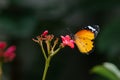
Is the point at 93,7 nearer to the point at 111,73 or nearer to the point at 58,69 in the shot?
the point at 58,69

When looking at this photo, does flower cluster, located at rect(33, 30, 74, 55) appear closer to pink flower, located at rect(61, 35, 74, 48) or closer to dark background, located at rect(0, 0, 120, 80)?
pink flower, located at rect(61, 35, 74, 48)

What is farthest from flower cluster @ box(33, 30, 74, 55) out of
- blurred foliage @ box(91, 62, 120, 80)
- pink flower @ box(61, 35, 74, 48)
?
blurred foliage @ box(91, 62, 120, 80)

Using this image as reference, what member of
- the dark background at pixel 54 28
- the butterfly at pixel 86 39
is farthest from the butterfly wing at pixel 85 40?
the dark background at pixel 54 28

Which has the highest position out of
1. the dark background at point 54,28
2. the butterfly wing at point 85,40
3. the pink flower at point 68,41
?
the dark background at point 54,28

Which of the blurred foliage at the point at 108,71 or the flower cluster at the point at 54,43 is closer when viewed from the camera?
the flower cluster at the point at 54,43

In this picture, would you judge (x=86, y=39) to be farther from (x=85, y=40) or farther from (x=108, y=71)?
(x=108, y=71)

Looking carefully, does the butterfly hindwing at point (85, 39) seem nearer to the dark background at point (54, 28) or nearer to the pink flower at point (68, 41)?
the pink flower at point (68, 41)

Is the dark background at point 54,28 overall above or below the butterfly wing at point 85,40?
above

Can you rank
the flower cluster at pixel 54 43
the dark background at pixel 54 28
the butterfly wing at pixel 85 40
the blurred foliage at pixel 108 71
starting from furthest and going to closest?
the dark background at pixel 54 28
the blurred foliage at pixel 108 71
the flower cluster at pixel 54 43
the butterfly wing at pixel 85 40
